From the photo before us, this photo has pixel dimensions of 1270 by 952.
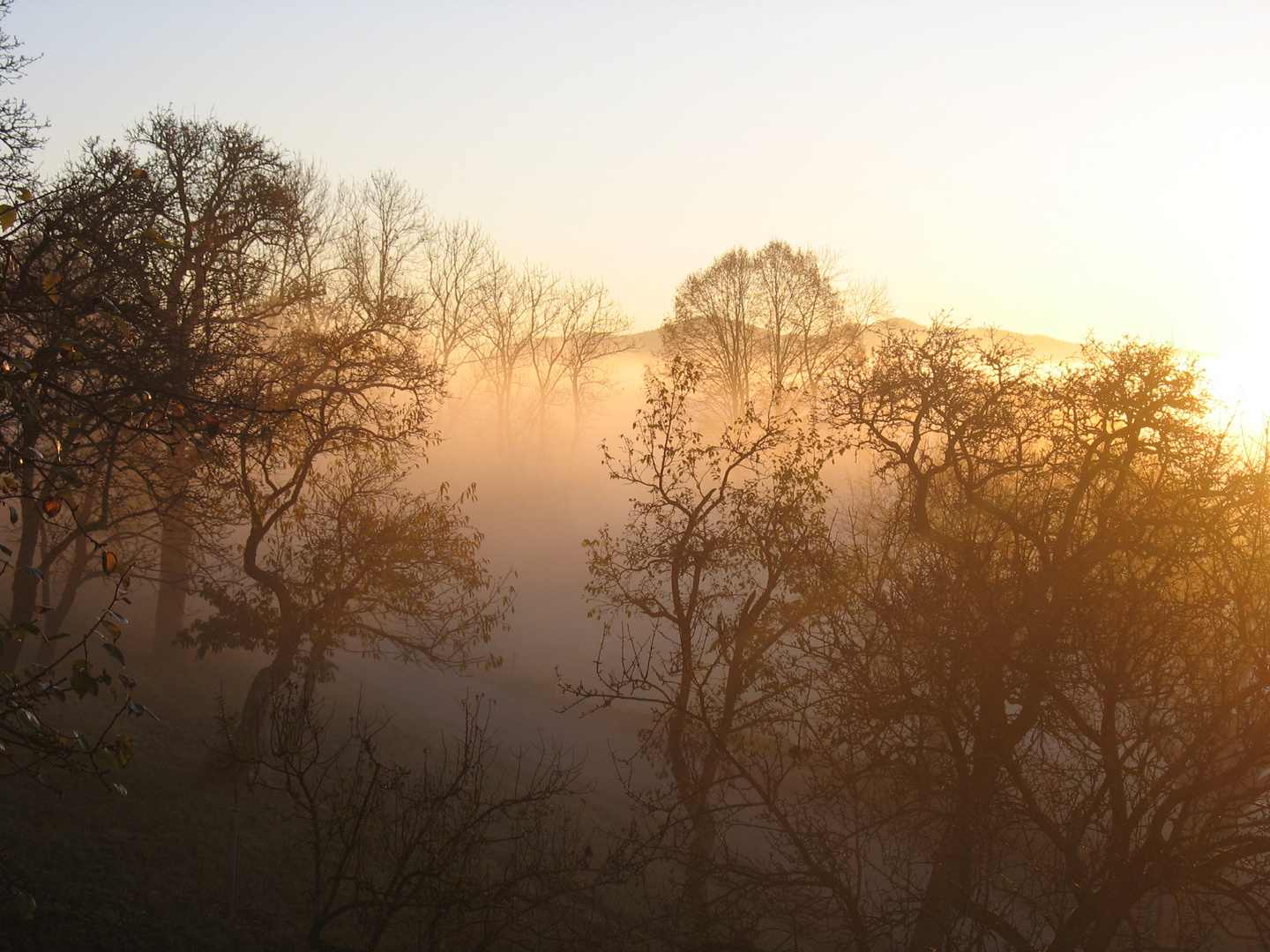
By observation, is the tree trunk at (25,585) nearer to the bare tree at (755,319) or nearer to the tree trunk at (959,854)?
the tree trunk at (959,854)

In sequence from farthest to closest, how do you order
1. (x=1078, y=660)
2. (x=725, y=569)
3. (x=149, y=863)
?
(x=725, y=569), (x=149, y=863), (x=1078, y=660)

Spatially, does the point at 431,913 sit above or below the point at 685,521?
below

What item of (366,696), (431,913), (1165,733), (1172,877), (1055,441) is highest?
(1055,441)

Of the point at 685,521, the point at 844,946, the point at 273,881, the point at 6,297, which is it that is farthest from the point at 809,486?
the point at 6,297

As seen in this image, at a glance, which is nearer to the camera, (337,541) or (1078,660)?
(1078,660)

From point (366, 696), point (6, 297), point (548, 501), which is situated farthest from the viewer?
point (548, 501)

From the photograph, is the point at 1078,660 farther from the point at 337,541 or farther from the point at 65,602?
the point at 65,602

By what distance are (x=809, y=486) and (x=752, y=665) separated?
3.12 metres

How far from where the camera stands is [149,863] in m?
11.9

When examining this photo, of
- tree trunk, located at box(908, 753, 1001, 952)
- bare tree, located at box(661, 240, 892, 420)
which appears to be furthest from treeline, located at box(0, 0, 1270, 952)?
bare tree, located at box(661, 240, 892, 420)

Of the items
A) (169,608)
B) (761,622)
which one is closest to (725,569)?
(761,622)

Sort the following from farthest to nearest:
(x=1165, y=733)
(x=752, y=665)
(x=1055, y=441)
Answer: (x=752, y=665) < (x=1055, y=441) < (x=1165, y=733)

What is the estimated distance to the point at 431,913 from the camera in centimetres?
969

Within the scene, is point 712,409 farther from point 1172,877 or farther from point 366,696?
point 1172,877
